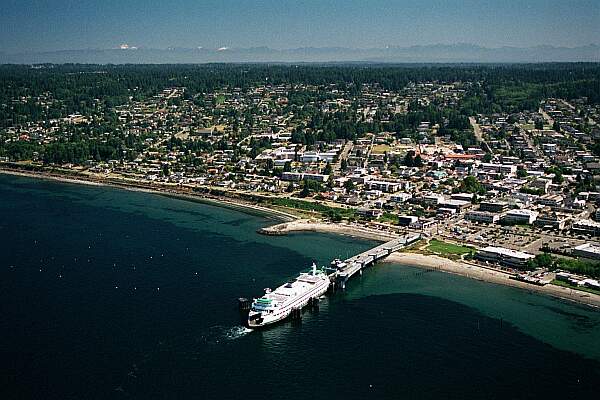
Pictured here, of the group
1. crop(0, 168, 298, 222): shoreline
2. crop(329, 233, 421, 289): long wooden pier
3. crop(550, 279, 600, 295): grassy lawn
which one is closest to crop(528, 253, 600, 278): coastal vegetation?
crop(550, 279, 600, 295): grassy lawn

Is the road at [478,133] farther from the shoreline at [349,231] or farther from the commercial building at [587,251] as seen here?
the commercial building at [587,251]

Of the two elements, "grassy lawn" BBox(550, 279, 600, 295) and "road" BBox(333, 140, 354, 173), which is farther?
"road" BBox(333, 140, 354, 173)

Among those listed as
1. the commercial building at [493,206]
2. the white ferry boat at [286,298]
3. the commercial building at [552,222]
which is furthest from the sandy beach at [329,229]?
the commercial building at [552,222]

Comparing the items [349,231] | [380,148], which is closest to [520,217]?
[349,231]

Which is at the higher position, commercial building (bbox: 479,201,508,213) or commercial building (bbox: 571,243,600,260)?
commercial building (bbox: 479,201,508,213)

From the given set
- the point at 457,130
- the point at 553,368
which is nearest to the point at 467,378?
the point at 553,368

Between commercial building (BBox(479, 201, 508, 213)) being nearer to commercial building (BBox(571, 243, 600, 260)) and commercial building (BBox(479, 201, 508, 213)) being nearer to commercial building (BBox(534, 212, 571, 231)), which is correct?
commercial building (BBox(534, 212, 571, 231))

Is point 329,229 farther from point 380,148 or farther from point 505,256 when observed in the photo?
point 380,148
